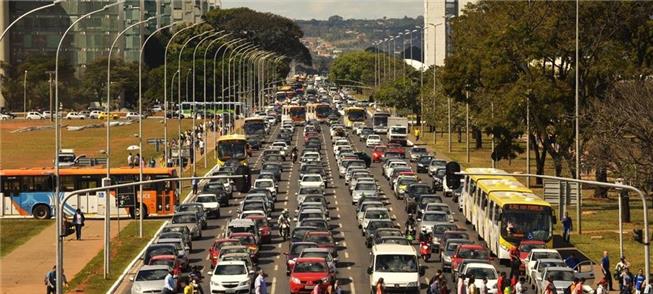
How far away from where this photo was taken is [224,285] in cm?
4538

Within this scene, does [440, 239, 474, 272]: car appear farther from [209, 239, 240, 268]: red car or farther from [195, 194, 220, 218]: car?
[195, 194, 220, 218]: car

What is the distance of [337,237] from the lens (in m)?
63.0

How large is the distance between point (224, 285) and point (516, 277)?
30.4 feet

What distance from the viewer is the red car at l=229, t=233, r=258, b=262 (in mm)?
54500

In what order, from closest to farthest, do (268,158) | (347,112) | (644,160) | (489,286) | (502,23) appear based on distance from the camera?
1. (489,286)
2. (644,160)
3. (502,23)
4. (268,158)
5. (347,112)

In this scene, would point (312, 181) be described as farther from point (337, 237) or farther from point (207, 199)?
point (337, 237)

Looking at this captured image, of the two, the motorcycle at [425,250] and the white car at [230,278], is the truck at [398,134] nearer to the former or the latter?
the motorcycle at [425,250]

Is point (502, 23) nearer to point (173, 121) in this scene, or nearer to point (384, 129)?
point (384, 129)

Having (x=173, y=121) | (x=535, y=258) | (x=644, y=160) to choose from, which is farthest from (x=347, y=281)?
(x=173, y=121)

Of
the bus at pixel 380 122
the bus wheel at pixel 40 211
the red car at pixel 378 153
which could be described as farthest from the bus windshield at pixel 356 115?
the bus wheel at pixel 40 211

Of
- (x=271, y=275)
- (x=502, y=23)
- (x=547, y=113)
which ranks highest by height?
(x=502, y=23)

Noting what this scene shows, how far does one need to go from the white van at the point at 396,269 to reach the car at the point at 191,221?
17.5m

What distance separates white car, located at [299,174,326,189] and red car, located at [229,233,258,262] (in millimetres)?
23201

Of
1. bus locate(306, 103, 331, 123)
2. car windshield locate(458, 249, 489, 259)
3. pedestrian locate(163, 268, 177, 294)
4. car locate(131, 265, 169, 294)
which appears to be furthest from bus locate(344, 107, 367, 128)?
pedestrian locate(163, 268, 177, 294)
